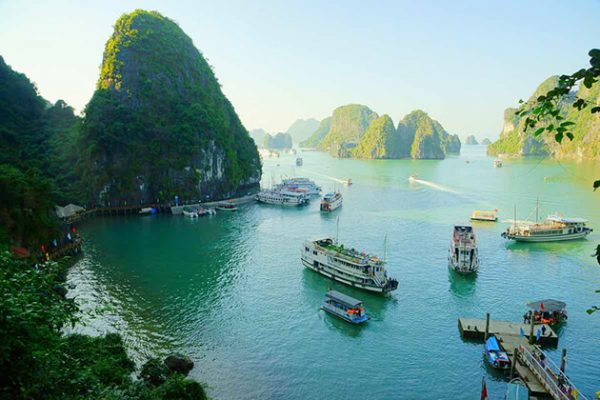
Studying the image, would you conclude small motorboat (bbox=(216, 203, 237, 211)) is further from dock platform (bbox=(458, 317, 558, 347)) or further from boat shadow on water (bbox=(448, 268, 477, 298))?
dock platform (bbox=(458, 317, 558, 347))

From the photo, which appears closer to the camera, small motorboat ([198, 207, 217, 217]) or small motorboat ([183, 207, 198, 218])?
small motorboat ([183, 207, 198, 218])

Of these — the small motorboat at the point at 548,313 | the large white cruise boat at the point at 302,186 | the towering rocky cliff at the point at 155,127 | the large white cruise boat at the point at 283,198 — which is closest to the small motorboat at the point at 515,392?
the small motorboat at the point at 548,313

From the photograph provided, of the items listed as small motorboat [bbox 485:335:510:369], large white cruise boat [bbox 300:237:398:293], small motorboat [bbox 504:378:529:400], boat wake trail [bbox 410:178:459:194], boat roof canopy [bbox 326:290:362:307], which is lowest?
small motorboat [bbox 504:378:529:400]

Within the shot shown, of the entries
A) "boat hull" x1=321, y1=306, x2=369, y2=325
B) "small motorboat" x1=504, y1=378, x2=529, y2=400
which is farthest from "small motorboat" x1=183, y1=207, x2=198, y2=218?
"small motorboat" x1=504, y1=378, x2=529, y2=400

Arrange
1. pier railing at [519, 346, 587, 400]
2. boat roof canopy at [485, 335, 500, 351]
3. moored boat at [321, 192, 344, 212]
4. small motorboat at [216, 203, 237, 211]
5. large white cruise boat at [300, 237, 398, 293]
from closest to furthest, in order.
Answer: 1. pier railing at [519, 346, 587, 400]
2. boat roof canopy at [485, 335, 500, 351]
3. large white cruise boat at [300, 237, 398, 293]
4. moored boat at [321, 192, 344, 212]
5. small motorboat at [216, 203, 237, 211]

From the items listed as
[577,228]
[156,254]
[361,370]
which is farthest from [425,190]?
[361,370]

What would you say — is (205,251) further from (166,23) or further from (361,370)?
(166,23)

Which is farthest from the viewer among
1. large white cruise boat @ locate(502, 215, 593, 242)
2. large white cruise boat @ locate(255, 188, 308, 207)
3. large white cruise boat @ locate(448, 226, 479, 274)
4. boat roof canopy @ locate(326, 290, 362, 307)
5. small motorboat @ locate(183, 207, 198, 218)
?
large white cruise boat @ locate(255, 188, 308, 207)
